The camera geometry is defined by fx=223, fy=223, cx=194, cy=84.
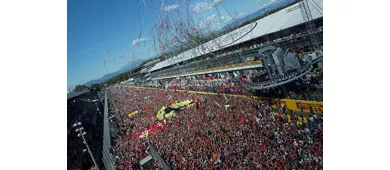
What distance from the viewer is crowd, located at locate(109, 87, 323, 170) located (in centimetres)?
764

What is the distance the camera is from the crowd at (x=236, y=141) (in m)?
7.64

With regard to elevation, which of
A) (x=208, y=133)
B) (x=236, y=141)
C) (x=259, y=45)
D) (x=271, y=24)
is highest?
(x=271, y=24)

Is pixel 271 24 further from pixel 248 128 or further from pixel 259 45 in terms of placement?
pixel 248 128

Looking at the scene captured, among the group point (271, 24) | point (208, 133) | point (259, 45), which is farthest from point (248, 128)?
point (271, 24)

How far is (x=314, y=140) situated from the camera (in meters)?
7.86

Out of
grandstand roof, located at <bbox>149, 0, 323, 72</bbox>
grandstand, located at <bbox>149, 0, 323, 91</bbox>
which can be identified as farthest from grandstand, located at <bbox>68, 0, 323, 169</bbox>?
grandstand roof, located at <bbox>149, 0, 323, 72</bbox>

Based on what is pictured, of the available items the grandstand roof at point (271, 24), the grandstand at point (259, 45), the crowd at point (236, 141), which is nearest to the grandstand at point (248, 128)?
the crowd at point (236, 141)

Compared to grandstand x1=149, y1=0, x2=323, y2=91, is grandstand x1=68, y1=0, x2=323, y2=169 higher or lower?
grandstand x1=149, y1=0, x2=323, y2=91

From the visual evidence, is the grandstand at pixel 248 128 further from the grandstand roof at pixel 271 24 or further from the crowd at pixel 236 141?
the grandstand roof at pixel 271 24

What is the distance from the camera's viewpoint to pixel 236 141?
9703mm

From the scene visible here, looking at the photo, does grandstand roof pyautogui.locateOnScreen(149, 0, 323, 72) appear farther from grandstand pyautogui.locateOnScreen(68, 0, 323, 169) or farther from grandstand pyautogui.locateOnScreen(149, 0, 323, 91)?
grandstand pyautogui.locateOnScreen(68, 0, 323, 169)

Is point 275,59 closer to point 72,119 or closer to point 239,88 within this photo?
point 239,88

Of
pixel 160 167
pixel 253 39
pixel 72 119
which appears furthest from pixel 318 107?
pixel 72 119

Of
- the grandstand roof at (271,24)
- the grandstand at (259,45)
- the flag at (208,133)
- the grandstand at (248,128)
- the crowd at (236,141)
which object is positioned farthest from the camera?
the grandstand roof at (271,24)
